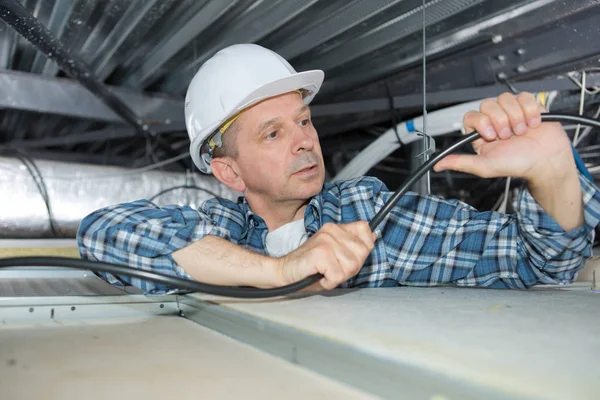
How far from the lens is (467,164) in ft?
2.89

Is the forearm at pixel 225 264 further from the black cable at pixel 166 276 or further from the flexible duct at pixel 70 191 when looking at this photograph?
the flexible duct at pixel 70 191

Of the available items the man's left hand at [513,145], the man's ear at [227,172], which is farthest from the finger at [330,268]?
the man's ear at [227,172]

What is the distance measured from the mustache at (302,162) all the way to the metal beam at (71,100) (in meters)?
1.05

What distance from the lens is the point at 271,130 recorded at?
48.1 inches

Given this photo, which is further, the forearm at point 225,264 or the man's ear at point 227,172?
the man's ear at point 227,172

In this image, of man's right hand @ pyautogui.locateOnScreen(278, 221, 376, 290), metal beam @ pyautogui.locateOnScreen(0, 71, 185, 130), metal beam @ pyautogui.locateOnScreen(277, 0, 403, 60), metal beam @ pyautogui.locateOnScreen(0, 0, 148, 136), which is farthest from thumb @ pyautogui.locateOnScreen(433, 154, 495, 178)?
metal beam @ pyautogui.locateOnScreen(0, 71, 185, 130)

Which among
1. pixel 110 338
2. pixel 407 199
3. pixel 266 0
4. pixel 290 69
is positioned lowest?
pixel 110 338

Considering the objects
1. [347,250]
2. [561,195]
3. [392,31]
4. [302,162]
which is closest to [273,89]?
[302,162]

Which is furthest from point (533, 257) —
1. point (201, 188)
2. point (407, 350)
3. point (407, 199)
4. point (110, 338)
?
point (201, 188)

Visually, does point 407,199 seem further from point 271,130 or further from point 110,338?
point 110,338

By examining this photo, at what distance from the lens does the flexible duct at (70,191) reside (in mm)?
1888

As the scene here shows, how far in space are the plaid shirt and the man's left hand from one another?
76mm

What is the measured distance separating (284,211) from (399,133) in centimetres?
66

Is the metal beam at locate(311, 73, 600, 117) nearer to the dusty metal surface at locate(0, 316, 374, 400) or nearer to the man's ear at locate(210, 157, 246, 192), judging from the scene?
the man's ear at locate(210, 157, 246, 192)
